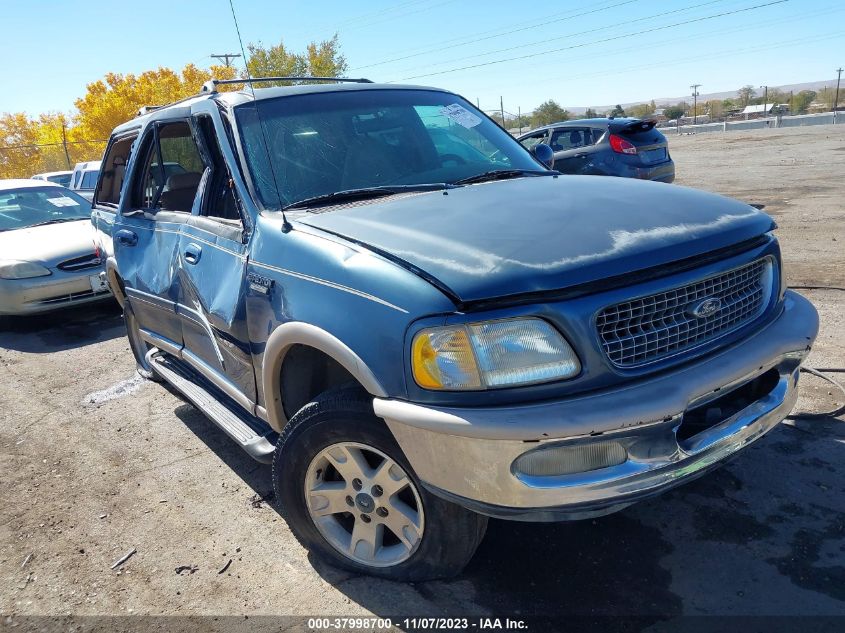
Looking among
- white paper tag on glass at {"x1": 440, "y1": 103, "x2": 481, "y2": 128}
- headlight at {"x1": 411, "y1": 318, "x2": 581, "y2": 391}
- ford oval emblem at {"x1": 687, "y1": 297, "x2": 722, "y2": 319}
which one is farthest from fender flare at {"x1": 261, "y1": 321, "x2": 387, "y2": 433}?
white paper tag on glass at {"x1": 440, "y1": 103, "x2": 481, "y2": 128}

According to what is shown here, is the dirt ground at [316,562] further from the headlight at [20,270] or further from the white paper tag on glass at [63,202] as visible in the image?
the white paper tag on glass at [63,202]

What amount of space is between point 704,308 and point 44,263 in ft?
23.8

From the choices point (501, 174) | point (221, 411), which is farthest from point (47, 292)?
point (501, 174)

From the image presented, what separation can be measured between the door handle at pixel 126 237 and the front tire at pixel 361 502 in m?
2.21

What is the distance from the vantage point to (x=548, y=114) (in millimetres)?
63406

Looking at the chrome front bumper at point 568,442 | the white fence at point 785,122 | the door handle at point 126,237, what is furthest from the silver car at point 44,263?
the white fence at point 785,122

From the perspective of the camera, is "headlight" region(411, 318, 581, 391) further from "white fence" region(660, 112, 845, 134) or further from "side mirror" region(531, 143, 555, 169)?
"white fence" region(660, 112, 845, 134)

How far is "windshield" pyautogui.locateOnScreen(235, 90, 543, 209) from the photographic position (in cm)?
313

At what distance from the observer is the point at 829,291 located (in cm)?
577

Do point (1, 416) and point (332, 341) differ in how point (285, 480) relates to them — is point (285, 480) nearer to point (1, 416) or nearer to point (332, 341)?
point (332, 341)

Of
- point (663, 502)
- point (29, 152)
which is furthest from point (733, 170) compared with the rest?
point (29, 152)

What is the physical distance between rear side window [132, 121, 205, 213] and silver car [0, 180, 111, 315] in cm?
308

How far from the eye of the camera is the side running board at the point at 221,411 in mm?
3012

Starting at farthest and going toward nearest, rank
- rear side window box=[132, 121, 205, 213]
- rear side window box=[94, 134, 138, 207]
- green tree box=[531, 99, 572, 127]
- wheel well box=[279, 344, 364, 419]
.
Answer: green tree box=[531, 99, 572, 127]
rear side window box=[94, 134, 138, 207]
rear side window box=[132, 121, 205, 213]
wheel well box=[279, 344, 364, 419]
